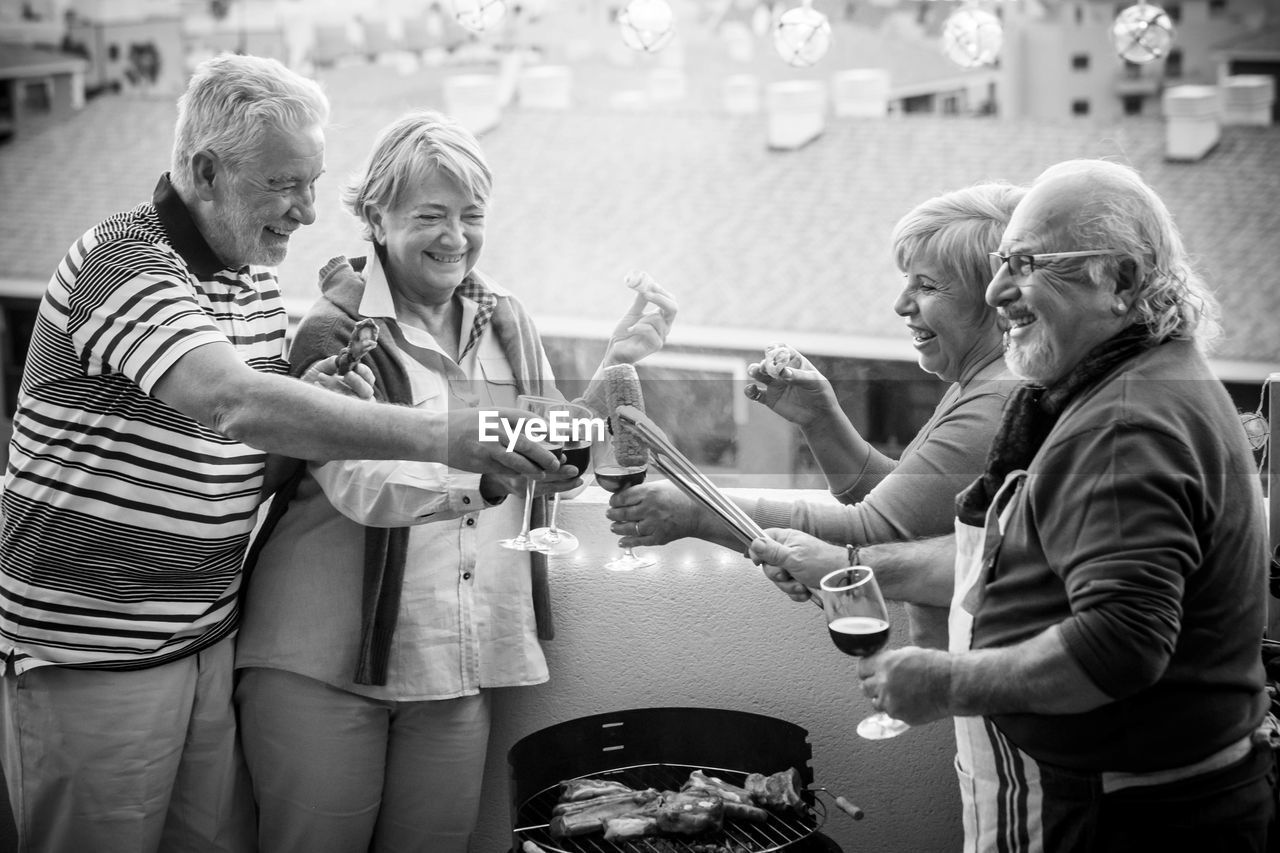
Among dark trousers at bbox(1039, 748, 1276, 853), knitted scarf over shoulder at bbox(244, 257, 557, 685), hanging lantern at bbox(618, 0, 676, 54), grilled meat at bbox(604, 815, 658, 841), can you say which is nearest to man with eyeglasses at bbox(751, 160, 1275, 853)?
dark trousers at bbox(1039, 748, 1276, 853)

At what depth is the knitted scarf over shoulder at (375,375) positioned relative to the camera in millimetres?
2287

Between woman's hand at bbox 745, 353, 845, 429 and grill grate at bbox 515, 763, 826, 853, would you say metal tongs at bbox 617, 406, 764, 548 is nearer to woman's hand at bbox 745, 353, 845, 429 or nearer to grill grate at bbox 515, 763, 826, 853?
woman's hand at bbox 745, 353, 845, 429

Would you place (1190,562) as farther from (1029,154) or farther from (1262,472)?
(1029,154)

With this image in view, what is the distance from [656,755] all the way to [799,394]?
75 cm

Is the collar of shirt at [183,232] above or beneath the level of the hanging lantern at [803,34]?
beneath

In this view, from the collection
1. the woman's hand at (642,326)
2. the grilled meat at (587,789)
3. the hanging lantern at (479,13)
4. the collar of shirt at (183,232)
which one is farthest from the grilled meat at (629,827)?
the hanging lantern at (479,13)

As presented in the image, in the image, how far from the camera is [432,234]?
2299mm

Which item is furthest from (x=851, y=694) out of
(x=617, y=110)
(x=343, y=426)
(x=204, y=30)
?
(x=204, y=30)

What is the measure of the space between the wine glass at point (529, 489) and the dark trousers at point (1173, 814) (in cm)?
90

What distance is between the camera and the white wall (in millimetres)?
2682

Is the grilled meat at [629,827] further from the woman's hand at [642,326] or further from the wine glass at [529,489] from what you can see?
the woman's hand at [642,326]

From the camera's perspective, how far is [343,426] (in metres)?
1.98

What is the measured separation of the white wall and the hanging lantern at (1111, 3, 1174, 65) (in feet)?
22.8

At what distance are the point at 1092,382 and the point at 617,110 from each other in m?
24.6
